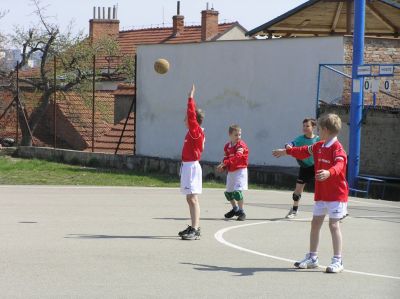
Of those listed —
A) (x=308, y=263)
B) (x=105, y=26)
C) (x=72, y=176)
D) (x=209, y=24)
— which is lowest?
(x=72, y=176)

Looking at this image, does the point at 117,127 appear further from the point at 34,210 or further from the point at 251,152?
the point at 34,210

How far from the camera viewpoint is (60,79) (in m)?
31.3

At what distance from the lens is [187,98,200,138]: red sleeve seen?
37.6 feet

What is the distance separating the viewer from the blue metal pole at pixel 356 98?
19.2 meters

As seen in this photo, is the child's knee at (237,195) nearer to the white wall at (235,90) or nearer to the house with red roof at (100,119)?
the white wall at (235,90)

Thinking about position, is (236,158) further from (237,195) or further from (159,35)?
(159,35)

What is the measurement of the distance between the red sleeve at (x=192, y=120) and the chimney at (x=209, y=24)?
38.2 m

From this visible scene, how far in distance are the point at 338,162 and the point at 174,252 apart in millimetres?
2391

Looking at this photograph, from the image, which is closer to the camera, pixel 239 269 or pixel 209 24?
pixel 239 269

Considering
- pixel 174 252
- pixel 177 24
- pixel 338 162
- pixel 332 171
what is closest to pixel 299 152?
pixel 338 162

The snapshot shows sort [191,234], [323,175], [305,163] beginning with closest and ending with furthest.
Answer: [323,175], [191,234], [305,163]

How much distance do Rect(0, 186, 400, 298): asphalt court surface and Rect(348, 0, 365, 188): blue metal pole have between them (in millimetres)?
3091

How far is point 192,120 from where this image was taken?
1154cm

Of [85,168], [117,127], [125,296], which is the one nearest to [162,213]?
[125,296]
